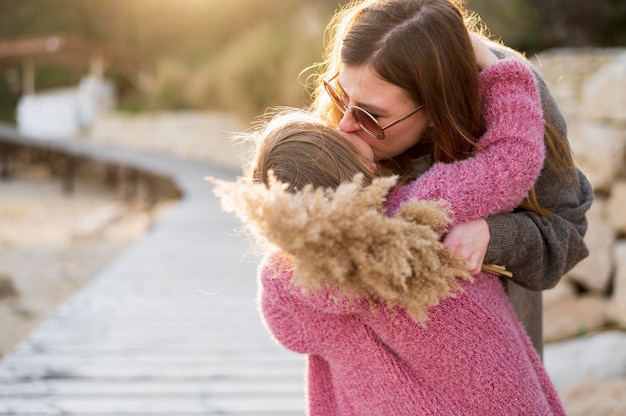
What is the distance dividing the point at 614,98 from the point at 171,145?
14271 mm

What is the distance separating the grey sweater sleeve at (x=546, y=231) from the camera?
130 centimetres

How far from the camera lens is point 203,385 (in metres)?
3.08

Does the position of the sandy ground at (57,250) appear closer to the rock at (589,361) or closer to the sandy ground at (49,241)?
the sandy ground at (49,241)

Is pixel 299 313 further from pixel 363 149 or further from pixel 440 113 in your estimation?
pixel 440 113

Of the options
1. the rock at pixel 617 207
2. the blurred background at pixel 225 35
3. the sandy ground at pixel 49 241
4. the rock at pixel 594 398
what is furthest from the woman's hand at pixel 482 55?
the sandy ground at pixel 49 241

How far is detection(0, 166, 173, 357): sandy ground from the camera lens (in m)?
5.37

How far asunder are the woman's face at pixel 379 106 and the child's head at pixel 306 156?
0.07 meters

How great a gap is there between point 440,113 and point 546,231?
340 mm

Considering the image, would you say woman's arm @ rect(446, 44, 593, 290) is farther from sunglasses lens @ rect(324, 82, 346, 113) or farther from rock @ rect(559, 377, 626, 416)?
rock @ rect(559, 377, 626, 416)

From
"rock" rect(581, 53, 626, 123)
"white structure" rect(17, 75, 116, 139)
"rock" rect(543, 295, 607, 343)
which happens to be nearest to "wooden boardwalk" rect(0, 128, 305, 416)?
"rock" rect(543, 295, 607, 343)

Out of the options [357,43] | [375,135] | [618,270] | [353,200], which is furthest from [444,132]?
[618,270]

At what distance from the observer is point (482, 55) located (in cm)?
139

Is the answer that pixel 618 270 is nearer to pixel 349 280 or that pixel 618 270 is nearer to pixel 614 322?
pixel 614 322

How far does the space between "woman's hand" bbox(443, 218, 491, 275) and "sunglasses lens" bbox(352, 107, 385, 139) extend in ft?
0.82
